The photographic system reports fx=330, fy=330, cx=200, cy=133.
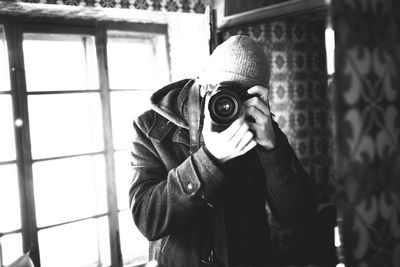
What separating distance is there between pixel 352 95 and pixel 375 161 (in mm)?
108

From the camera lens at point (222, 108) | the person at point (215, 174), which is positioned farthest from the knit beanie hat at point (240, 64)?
the camera lens at point (222, 108)

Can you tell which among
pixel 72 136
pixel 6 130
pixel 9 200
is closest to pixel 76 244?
pixel 9 200

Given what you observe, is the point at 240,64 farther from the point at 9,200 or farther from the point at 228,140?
the point at 9,200

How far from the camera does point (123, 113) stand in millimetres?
1739

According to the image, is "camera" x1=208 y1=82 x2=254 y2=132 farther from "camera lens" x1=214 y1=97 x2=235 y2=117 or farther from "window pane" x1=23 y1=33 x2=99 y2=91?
"window pane" x1=23 y1=33 x2=99 y2=91

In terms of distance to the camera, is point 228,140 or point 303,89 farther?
point 303,89

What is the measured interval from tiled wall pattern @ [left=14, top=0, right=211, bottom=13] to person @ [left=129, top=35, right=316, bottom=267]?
29.9 inches

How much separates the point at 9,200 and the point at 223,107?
1.18 metres

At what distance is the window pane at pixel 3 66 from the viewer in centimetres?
139

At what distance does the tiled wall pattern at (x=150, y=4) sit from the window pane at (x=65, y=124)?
43cm

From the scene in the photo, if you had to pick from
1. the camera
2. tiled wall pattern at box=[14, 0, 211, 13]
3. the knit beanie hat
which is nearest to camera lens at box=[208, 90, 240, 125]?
the camera

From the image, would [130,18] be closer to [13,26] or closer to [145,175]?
[13,26]

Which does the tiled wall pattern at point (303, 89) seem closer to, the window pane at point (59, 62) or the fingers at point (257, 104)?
the window pane at point (59, 62)

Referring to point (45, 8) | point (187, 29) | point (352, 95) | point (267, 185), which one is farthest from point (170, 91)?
point (187, 29)
